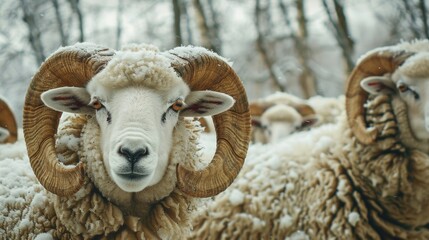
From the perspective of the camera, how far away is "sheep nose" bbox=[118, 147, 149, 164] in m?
2.75

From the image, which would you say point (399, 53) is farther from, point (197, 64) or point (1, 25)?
point (1, 25)

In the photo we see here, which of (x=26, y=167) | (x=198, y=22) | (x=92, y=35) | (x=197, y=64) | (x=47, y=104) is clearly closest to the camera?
(x=47, y=104)

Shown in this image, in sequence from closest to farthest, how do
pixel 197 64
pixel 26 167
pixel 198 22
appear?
pixel 197 64, pixel 26 167, pixel 198 22

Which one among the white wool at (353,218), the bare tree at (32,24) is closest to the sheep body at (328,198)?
the white wool at (353,218)

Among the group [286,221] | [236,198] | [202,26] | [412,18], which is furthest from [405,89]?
[202,26]

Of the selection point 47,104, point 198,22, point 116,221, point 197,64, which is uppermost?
point 198,22

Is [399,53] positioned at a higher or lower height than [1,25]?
lower

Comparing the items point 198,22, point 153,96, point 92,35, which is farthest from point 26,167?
point 92,35

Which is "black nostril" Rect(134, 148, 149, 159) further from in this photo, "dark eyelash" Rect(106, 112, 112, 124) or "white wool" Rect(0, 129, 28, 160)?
"white wool" Rect(0, 129, 28, 160)

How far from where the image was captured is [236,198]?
182 inches

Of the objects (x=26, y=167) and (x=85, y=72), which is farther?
(x=26, y=167)

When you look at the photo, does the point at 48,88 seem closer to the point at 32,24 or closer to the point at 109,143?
the point at 109,143

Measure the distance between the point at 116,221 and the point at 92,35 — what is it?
11158 mm

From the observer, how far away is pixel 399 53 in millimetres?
4664
